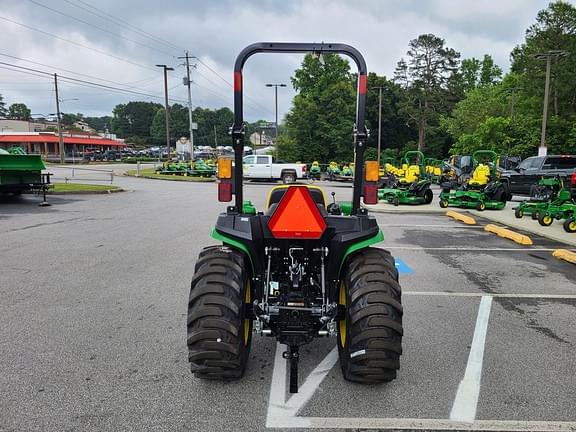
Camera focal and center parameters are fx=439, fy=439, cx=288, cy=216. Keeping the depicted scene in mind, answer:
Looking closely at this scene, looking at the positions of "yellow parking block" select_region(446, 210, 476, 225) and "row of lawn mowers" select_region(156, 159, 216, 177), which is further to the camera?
"row of lawn mowers" select_region(156, 159, 216, 177)

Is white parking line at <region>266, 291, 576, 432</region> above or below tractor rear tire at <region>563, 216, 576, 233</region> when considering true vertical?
below

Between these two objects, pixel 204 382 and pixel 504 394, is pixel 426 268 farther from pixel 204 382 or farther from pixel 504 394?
pixel 204 382

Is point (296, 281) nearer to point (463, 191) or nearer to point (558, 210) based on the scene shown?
point (558, 210)

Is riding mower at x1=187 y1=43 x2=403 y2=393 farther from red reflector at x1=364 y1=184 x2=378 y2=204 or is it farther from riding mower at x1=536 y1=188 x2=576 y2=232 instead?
riding mower at x1=536 y1=188 x2=576 y2=232

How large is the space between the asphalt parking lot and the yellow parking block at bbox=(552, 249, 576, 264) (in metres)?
0.15

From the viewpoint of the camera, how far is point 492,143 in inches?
1435

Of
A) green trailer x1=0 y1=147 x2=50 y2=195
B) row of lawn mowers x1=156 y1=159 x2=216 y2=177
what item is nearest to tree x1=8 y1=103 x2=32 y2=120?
row of lawn mowers x1=156 y1=159 x2=216 y2=177

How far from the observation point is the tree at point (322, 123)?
1826 inches

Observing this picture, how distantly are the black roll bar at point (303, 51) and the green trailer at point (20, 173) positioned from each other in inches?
555

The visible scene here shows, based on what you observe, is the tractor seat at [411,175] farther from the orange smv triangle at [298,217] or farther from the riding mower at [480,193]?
the orange smv triangle at [298,217]

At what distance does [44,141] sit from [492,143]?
59994 mm

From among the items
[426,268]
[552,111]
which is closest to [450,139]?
[552,111]

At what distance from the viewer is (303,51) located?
3.76m

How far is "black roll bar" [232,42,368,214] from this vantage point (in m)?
3.71
